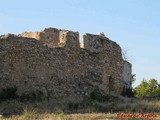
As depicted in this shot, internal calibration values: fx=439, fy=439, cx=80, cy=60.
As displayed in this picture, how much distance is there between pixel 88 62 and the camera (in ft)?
74.6

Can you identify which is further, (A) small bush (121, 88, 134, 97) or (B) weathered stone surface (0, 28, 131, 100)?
(A) small bush (121, 88, 134, 97)

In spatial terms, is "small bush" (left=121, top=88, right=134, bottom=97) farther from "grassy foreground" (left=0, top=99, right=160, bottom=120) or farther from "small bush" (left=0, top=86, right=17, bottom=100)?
"small bush" (left=0, top=86, right=17, bottom=100)

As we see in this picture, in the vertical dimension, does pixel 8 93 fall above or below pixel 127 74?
below

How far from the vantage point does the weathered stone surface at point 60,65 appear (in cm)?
1983

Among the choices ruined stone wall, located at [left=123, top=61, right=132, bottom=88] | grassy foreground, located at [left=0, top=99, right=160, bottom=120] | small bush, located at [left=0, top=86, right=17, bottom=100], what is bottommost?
grassy foreground, located at [left=0, top=99, right=160, bottom=120]

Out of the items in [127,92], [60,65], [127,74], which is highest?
[60,65]

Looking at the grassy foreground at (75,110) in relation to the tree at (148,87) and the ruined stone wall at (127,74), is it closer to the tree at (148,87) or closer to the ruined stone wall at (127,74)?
the ruined stone wall at (127,74)

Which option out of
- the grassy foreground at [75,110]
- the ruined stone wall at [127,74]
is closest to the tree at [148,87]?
the ruined stone wall at [127,74]

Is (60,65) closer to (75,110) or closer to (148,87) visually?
(75,110)

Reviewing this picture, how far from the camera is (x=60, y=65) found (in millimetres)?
21531

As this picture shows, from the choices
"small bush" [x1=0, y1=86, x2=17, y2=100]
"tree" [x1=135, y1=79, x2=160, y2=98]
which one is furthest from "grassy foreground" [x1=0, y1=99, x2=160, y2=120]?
"tree" [x1=135, y1=79, x2=160, y2=98]

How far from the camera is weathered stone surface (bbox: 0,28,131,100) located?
1983 cm

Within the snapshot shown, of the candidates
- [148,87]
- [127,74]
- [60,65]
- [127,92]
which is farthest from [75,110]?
[148,87]

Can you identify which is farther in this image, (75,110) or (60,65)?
A: (60,65)
